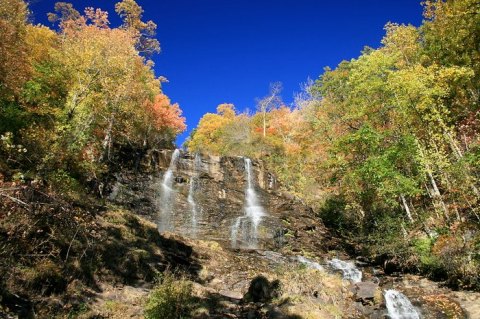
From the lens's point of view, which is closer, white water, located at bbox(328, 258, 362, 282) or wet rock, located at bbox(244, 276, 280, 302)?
wet rock, located at bbox(244, 276, 280, 302)

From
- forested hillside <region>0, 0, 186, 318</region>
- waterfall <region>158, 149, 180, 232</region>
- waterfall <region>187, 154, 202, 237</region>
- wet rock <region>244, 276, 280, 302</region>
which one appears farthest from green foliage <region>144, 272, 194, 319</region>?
waterfall <region>158, 149, 180, 232</region>

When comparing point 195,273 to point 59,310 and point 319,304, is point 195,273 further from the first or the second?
point 59,310

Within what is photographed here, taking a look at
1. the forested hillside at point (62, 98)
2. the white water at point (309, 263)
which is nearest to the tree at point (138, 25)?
the forested hillside at point (62, 98)

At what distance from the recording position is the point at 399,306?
45.9 ft

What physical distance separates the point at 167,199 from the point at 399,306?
20128 millimetres

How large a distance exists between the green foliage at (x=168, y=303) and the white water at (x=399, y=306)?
8355mm

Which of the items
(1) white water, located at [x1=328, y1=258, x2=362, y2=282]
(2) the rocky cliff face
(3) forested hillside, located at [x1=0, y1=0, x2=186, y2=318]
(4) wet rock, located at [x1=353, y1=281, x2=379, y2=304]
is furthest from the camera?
(2) the rocky cliff face

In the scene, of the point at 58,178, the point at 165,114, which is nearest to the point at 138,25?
the point at 165,114

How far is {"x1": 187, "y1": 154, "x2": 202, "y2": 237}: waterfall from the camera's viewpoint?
27191mm

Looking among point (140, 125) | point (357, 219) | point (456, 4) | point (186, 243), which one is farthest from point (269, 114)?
Answer: point (186, 243)

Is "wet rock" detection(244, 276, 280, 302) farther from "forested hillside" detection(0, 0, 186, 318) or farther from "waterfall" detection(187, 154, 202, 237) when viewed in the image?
"waterfall" detection(187, 154, 202, 237)

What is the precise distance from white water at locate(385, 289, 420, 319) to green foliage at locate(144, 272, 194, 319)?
8.36 meters

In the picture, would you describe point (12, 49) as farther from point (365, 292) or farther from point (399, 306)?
point (399, 306)

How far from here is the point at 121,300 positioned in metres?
10.6
